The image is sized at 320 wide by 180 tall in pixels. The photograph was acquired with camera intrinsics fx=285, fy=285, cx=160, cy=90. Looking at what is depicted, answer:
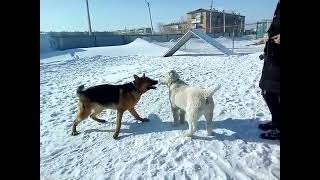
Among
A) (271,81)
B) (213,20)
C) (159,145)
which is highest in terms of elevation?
(213,20)

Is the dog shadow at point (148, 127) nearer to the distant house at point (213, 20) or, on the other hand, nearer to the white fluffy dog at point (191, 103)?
the white fluffy dog at point (191, 103)

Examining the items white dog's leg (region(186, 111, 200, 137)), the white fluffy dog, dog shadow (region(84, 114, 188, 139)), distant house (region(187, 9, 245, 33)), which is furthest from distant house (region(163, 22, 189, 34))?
white dog's leg (region(186, 111, 200, 137))

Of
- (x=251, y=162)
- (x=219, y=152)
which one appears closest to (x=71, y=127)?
(x=219, y=152)

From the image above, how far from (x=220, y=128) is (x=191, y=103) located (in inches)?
31.7

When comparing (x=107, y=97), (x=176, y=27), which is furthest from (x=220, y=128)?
(x=176, y=27)

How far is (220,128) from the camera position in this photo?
4320 millimetres

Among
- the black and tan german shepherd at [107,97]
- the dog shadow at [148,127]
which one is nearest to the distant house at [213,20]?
the dog shadow at [148,127]

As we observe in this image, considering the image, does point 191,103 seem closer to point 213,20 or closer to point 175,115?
point 175,115

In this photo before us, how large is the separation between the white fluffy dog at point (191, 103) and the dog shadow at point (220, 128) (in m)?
0.15

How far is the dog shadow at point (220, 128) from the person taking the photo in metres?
3.94

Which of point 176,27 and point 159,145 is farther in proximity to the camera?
point 176,27

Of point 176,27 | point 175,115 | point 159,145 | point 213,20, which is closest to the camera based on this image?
point 159,145

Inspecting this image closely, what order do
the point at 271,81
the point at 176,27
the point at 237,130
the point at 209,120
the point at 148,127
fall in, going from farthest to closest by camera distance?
the point at 176,27 → the point at 148,127 → the point at 237,130 → the point at 209,120 → the point at 271,81
